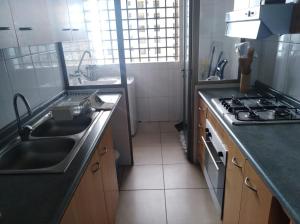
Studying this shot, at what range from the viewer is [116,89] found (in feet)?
Result: 7.63

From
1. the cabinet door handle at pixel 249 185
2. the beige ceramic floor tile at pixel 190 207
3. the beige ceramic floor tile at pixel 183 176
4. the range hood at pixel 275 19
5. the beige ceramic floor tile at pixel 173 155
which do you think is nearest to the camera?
the cabinet door handle at pixel 249 185

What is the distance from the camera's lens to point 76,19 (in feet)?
6.14

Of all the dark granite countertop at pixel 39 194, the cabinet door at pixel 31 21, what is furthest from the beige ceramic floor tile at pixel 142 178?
the cabinet door at pixel 31 21

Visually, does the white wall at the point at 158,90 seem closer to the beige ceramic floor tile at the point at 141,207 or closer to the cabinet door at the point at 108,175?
the beige ceramic floor tile at the point at 141,207

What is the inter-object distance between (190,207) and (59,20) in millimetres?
1711

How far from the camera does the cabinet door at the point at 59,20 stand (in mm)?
1359

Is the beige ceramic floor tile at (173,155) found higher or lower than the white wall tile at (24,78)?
lower

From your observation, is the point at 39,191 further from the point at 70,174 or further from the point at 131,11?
the point at 131,11

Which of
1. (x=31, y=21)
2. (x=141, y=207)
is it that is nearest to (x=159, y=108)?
(x=141, y=207)

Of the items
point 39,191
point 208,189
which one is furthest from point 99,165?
point 208,189

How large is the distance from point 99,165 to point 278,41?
1.62 m

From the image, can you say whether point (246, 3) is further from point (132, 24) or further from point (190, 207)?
point (132, 24)

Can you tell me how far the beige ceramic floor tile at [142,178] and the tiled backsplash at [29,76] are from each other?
42.4 inches

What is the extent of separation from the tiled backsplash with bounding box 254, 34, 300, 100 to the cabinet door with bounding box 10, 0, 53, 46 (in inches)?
61.8
